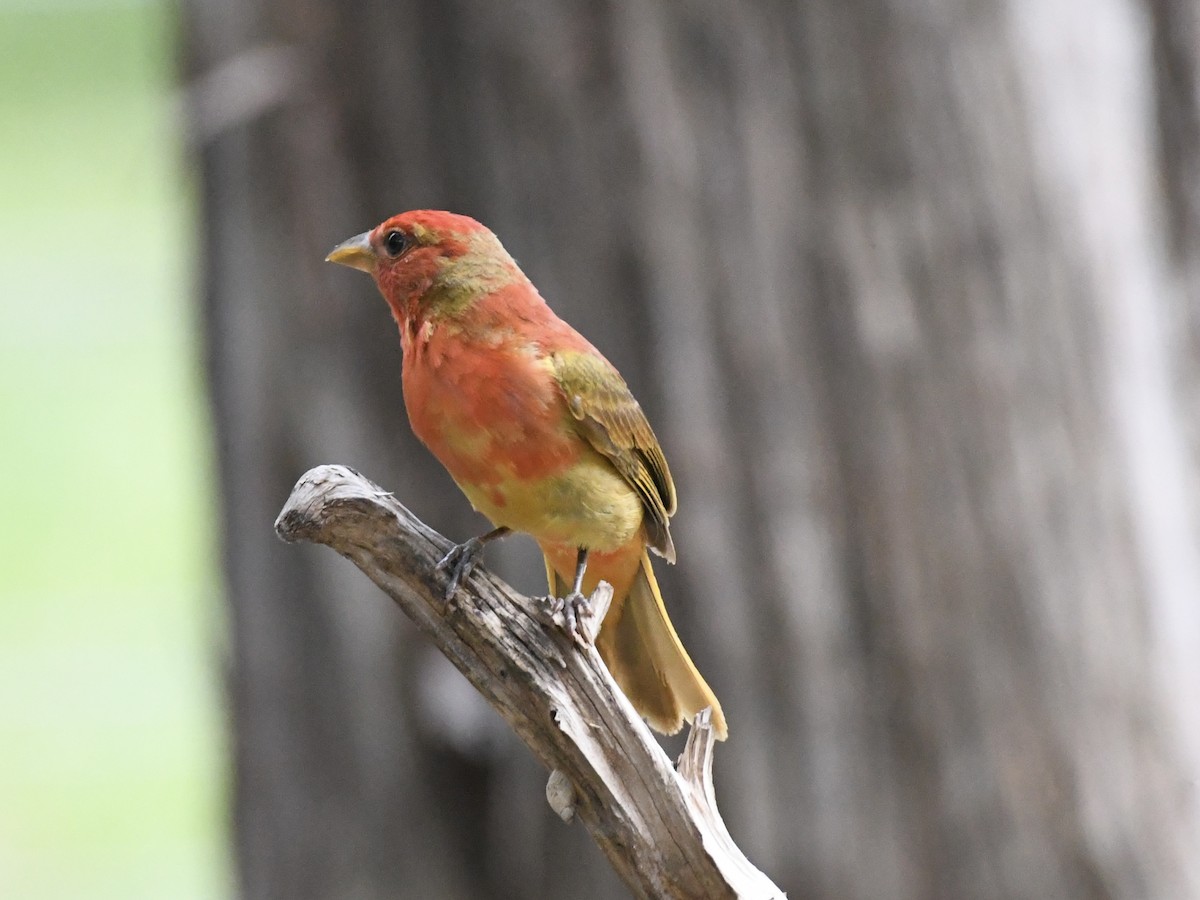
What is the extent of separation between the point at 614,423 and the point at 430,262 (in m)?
0.36

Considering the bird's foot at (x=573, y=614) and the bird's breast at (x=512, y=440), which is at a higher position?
the bird's breast at (x=512, y=440)

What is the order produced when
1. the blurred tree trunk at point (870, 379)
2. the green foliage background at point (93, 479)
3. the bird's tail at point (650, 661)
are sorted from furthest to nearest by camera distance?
the green foliage background at point (93, 479)
the blurred tree trunk at point (870, 379)
the bird's tail at point (650, 661)

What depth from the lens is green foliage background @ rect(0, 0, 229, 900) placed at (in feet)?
20.9

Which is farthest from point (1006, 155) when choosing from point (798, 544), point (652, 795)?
point (652, 795)

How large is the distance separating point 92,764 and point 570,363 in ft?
17.1

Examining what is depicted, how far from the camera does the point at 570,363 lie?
1.96m

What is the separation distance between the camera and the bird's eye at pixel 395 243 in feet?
6.09

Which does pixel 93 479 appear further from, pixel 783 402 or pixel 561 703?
pixel 561 703

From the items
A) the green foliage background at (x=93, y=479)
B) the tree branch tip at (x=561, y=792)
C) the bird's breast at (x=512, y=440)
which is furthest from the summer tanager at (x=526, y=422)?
Result: the green foliage background at (x=93, y=479)

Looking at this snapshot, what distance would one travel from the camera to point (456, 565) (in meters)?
1.74

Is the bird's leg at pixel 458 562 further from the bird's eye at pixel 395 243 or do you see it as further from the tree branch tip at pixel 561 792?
the bird's eye at pixel 395 243

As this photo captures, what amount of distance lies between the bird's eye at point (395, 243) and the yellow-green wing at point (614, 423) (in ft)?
0.85

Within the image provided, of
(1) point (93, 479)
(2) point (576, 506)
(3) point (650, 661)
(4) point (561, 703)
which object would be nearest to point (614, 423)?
(2) point (576, 506)

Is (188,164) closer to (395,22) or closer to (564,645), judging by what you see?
(395,22)
